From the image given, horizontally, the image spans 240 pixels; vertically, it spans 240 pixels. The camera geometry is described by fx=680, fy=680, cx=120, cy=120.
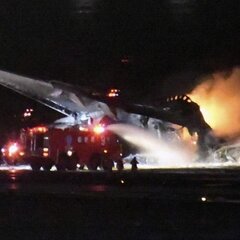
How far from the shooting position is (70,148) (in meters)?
38.3

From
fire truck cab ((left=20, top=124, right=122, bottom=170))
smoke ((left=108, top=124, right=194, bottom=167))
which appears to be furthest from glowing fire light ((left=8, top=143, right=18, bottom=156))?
smoke ((left=108, top=124, right=194, bottom=167))

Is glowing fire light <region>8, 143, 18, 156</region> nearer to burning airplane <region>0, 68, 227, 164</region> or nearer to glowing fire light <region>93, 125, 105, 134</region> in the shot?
burning airplane <region>0, 68, 227, 164</region>

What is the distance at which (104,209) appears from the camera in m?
14.7

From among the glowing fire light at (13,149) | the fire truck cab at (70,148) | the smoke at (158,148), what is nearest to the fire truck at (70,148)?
the fire truck cab at (70,148)

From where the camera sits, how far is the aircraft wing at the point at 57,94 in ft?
147

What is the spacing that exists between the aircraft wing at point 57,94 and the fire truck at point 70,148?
15.8ft

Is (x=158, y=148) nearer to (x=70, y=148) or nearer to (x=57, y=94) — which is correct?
(x=57, y=94)

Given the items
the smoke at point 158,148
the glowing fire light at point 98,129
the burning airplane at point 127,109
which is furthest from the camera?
the smoke at point 158,148

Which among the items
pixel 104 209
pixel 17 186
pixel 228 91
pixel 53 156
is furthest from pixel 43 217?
pixel 228 91

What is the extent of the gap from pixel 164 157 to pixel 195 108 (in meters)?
3.87

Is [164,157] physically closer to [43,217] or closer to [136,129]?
[136,129]

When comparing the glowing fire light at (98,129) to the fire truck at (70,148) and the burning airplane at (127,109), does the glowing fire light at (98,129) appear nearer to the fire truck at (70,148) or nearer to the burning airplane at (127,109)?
the fire truck at (70,148)

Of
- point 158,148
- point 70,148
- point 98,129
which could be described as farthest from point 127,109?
point 70,148

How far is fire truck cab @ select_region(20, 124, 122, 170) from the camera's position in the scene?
38.2 meters
